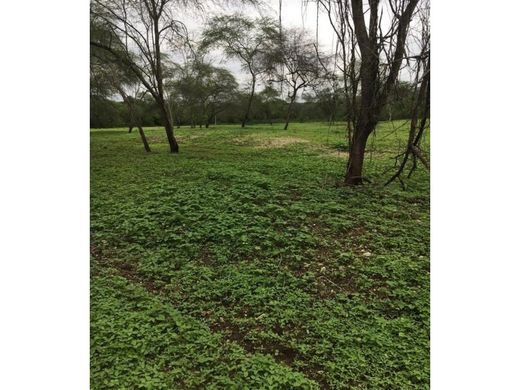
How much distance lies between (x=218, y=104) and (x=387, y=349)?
27690 millimetres

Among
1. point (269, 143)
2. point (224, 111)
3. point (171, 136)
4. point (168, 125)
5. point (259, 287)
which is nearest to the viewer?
point (259, 287)

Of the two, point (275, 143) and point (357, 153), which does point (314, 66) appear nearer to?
point (275, 143)

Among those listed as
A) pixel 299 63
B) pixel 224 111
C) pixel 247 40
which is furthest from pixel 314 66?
pixel 224 111

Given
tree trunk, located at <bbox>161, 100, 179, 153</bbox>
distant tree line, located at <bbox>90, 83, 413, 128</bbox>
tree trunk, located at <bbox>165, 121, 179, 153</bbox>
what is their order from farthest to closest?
1. distant tree line, located at <bbox>90, 83, 413, 128</bbox>
2. tree trunk, located at <bbox>165, 121, 179, 153</bbox>
3. tree trunk, located at <bbox>161, 100, 179, 153</bbox>

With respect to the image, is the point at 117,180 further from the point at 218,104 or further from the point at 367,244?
the point at 218,104

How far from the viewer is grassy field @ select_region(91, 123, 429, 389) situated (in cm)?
207

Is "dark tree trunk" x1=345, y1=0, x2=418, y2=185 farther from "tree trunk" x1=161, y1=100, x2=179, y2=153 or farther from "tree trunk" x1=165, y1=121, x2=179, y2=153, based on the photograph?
"tree trunk" x1=165, y1=121, x2=179, y2=153

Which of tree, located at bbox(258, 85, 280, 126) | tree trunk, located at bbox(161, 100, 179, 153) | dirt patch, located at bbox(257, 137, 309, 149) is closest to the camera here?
tree trunk, located at bbox(161, 100, 179, 153)

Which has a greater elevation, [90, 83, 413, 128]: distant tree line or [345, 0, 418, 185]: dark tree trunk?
[90, 83, 413, 128]: distant tree line

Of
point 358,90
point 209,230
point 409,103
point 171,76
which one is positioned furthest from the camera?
point 171,76

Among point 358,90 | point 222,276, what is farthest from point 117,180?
point 358,90

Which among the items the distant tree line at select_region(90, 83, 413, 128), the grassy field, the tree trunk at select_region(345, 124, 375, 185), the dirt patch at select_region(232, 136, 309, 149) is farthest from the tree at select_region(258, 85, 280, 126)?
the grassy field

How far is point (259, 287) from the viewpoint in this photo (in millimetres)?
2969

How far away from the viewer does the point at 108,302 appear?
8.98ft
